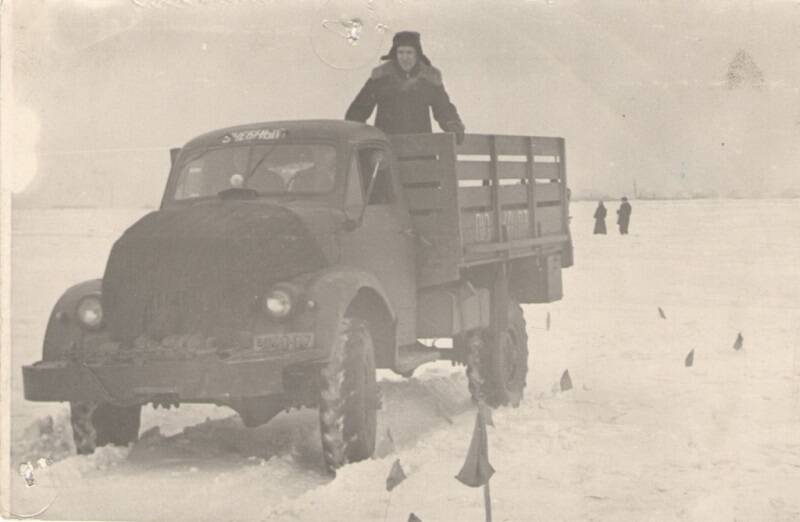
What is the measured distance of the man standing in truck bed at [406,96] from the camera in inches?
342

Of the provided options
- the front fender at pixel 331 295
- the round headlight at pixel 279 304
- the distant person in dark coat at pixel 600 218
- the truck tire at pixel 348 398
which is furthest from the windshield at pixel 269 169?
the distant person in dark coat at pixel 600 218

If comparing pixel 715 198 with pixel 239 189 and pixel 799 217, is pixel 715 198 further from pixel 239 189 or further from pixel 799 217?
pixel 239 189

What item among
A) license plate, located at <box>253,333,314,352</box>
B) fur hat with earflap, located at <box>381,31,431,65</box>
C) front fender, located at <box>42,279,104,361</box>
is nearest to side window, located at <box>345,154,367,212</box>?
fur hat with earflap, located at <box>381,31,431,65</box>

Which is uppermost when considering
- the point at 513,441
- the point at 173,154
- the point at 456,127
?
the point at 456,127

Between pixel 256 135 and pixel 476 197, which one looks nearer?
pixel 256 135

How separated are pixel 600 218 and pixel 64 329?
756 inches

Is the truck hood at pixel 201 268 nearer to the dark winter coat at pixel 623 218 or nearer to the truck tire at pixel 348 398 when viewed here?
the truck tire at pixel 348 398

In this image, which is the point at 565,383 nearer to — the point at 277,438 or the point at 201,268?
the point at 277,438

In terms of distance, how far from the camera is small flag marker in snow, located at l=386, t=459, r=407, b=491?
679 cm

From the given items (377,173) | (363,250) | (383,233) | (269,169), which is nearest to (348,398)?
(363,250)

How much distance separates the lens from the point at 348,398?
6.78m

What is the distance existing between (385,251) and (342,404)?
4.86 feet

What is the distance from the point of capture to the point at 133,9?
8.74 metres

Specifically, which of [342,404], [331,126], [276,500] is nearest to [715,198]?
[331,126]
